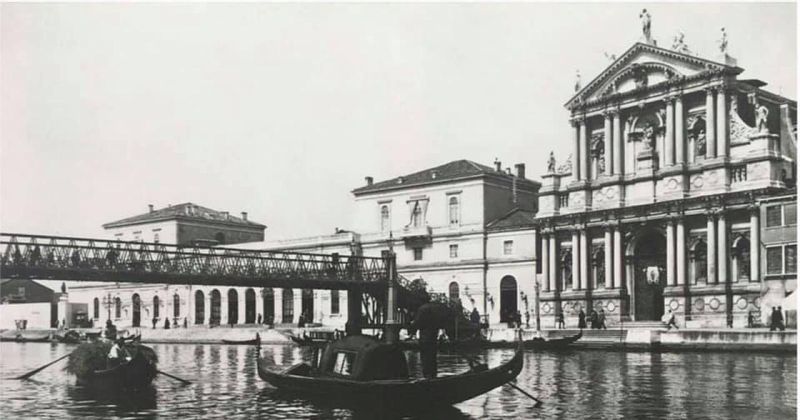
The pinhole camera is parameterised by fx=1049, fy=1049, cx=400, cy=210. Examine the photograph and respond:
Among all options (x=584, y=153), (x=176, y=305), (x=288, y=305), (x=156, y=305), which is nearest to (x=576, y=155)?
(x=584, y=153)

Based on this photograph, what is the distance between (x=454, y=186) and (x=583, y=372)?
40.2m

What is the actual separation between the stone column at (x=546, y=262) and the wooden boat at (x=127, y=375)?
3934 cm

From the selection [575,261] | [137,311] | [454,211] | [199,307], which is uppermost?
[454,211]

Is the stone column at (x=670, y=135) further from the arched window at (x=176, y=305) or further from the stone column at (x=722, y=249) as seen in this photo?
the arched window at (x=176, y=305)

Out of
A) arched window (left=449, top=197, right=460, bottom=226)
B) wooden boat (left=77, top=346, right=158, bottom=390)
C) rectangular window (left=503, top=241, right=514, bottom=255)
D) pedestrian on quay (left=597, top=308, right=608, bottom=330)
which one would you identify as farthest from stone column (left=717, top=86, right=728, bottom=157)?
wooden boat (left=77, top=346, right=158, bottom=390)

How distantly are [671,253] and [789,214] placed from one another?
28.1 ft

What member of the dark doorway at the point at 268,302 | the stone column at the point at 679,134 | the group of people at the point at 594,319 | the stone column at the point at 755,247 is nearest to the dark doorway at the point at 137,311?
the dark doorway at the point at 268,302

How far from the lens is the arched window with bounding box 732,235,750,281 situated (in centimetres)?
5641

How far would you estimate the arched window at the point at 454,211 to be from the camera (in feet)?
247

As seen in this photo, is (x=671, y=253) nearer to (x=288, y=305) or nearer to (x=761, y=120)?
(x=761, y=120)

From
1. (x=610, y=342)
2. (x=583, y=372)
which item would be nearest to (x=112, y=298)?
(x=610, y=342)

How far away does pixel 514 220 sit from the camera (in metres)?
73.3

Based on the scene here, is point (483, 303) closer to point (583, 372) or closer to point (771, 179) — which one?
point (771, 179)

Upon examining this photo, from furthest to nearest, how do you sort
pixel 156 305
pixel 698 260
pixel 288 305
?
pixel 156 305 < pixel 288 305 < pixel 698 260
